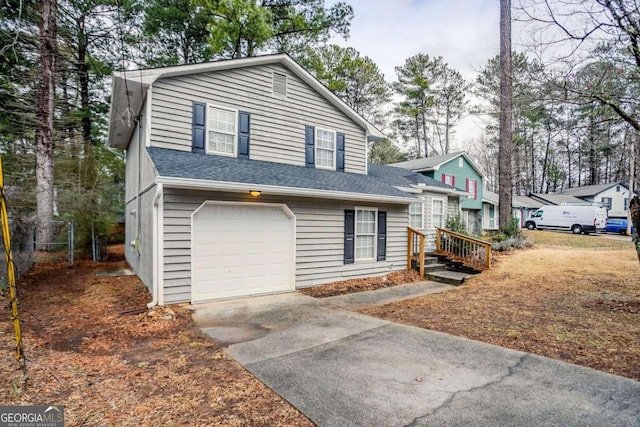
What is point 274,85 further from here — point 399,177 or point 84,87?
point 84,87

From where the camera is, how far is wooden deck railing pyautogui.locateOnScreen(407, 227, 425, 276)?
9984 mm

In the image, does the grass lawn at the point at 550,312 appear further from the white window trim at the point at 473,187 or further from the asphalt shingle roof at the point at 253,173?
the white window trim at the point at 473,187

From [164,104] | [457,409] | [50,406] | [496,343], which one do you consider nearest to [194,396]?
[50,406]

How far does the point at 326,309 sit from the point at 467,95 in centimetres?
2930

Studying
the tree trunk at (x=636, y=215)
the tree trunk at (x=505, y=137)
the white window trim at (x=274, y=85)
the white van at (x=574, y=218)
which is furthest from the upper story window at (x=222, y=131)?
the white van at (x=574, y=218)

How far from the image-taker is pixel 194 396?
3.16 meters

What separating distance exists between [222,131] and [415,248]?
23.2 feet

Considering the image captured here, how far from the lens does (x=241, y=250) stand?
7.19m

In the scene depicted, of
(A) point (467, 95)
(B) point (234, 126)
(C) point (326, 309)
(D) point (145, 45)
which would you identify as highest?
(A) point (467, 95)

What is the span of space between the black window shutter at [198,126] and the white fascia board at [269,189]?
5.60 ft

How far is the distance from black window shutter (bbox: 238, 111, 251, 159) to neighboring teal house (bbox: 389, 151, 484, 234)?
49.7ft

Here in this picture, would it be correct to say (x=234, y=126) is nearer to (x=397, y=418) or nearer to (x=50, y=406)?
(x=50, y=406)

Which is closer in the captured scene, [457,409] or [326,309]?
[457,409]

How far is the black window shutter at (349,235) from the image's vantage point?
889cm
